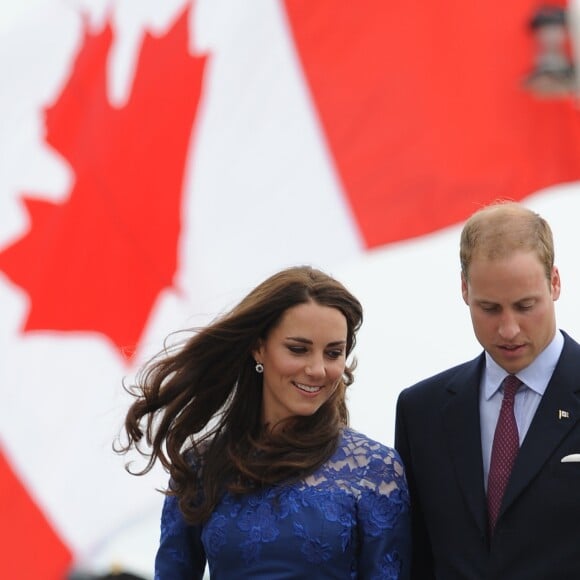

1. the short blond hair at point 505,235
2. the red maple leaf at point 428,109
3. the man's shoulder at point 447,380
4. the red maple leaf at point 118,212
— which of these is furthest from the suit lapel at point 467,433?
the red maple leaf at point 118,212

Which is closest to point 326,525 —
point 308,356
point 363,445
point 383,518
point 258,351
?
point 383,518

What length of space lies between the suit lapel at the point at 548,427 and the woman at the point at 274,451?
46 cm

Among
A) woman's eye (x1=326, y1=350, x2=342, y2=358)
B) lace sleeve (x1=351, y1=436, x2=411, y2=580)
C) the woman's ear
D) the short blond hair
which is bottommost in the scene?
lace sleeve (x1=351, y1=436, x2=411, y2=580)

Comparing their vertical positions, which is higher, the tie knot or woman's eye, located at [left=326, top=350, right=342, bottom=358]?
woman's eye, located at [left=326, top=350, right=342, bottom=358]

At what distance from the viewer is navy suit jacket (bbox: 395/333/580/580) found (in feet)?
13.7

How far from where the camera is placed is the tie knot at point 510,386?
169 inches

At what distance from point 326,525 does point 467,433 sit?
465mm

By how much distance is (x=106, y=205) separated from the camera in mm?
6797

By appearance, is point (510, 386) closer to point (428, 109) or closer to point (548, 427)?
point (548, 427)

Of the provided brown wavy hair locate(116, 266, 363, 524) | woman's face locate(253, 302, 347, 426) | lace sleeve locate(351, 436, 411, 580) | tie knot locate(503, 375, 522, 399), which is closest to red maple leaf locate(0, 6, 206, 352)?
brown wavy hair locate(116, 266, 363, 524)

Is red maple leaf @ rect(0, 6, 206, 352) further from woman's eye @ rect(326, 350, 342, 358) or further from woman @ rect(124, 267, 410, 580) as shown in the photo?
woman's eye @ rect(326, 350, 342, 358)

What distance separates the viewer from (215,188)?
6816 mm

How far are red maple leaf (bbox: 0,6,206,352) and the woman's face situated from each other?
6.66 feet

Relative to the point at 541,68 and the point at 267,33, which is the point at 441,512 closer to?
the point at 541,68
